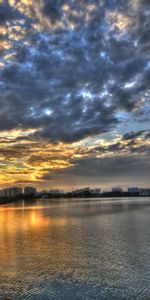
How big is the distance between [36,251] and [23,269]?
6584mm

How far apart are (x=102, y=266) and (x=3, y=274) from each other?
20.0 feet

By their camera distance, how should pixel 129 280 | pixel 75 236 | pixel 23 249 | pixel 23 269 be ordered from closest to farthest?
pixel 129 280
pixel 23 269
pixel 23 249
pixel 75 236

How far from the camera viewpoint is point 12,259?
85.8ft

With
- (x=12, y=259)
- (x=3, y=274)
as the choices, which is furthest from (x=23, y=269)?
(x=12, y=259)

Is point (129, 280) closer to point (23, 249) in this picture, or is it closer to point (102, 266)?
point (102, 266)

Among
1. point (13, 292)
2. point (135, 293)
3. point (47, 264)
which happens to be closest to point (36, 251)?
point (47, 264)

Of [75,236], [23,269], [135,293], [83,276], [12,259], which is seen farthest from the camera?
[75,236]

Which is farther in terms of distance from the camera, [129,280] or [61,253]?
[61,253]

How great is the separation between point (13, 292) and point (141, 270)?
775 cm

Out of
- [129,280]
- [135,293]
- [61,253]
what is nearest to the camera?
[135,293]

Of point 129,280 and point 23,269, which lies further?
point 23,269

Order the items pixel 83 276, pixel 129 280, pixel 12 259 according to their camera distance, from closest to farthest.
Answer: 1. pixel 129 280
2. pixel 83 276
3. pixel 12 259

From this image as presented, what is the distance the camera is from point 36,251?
2939cm

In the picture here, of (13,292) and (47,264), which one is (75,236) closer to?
(47,264)
